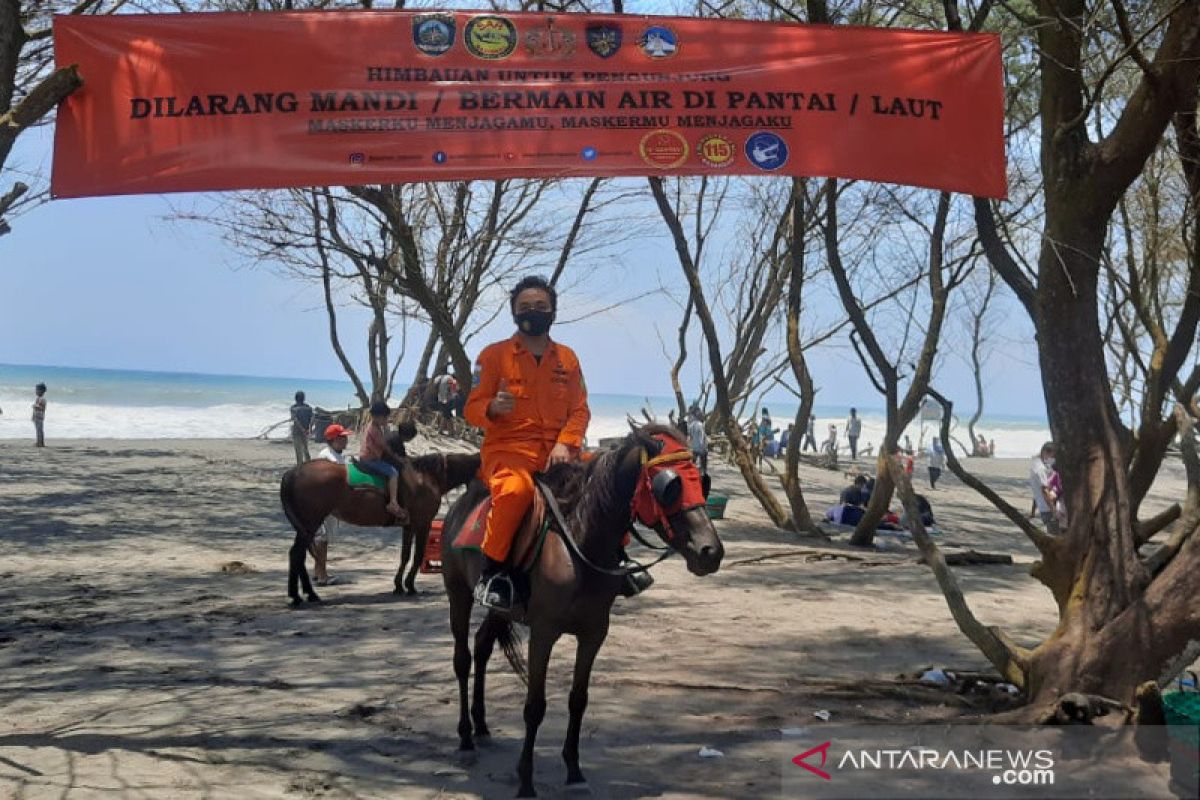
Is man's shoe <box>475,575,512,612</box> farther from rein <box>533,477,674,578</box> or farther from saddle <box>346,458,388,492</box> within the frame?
saddle <box>346,458,388,492</box>

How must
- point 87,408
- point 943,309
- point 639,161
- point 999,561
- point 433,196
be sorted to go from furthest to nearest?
point 87,408 → point 433,196 → point 943,309 → point 999,561 → point 639,161

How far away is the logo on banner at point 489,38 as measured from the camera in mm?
7055

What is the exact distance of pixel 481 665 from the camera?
6.04 metres

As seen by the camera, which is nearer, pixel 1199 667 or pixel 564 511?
pixel 564 511

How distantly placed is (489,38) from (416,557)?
5563 mm

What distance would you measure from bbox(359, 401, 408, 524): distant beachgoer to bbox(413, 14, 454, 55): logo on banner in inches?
187

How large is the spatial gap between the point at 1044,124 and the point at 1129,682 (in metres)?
3.41

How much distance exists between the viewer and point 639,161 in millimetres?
7129

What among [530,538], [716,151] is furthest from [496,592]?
[716,151]

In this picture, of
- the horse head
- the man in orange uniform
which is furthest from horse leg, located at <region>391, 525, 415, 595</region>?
the horse head

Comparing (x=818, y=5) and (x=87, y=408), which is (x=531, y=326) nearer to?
(x=818, y=5)

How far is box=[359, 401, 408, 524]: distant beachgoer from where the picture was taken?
10.9 meters

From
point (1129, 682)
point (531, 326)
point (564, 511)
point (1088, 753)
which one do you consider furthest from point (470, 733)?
point (1129, 682)

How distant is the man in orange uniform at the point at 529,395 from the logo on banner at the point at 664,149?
5.82ft
